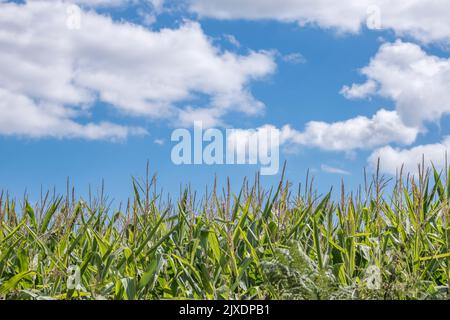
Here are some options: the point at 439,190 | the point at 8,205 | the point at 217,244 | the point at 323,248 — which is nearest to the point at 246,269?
the point at 217,244

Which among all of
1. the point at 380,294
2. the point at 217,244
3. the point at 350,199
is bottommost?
the point at 380,294

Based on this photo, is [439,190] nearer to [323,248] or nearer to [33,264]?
[323,248]

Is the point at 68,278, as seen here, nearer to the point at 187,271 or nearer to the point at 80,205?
the point at 187,271

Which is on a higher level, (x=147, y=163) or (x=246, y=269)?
(x=147, y=163)

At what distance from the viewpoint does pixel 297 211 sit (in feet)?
18.7

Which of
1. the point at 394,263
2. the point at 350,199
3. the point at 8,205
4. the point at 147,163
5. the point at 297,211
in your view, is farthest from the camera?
the point at 8,205

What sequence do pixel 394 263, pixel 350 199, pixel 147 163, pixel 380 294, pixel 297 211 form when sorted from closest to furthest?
1. pixel 380 294
2. pixel 394 263
3. pixel 147 163
4. pixel 350 199
5. pixel 297 211

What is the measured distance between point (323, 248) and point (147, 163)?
1560 millimetres

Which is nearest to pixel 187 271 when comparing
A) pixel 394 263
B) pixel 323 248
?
pixel 323 248

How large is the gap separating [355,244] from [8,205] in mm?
3290

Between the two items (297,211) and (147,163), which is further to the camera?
(297,211)

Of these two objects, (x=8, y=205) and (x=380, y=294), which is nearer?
(x=380, y=294)

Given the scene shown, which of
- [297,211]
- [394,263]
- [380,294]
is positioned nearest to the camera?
[380,294]

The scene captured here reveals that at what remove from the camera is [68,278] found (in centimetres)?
436
